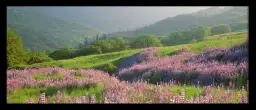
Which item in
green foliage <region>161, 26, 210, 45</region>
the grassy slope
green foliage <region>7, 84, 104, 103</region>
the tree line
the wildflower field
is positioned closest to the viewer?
the wildflower field

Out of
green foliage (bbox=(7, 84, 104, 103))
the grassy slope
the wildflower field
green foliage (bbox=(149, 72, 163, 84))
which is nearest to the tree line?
the grassy slope

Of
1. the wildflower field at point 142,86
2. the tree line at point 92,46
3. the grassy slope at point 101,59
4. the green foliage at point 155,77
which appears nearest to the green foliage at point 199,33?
the tree line at point 92,46

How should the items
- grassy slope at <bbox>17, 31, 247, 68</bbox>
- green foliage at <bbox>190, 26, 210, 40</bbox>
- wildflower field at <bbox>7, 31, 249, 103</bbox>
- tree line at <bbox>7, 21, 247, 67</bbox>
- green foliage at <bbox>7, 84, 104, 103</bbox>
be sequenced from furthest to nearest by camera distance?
green foliage at <bbox>190, 26, 210, 40</bbox> < tree line at <bbox>7, 21, 247, 67</bbox> < grassy slope at <bbox>17, 31, 247, 68</bbox> < green foliage at <bbox>7, 84, 104, 103</bbox> < wildflower field at <bbox>7, 31, 249, 103</bbox>

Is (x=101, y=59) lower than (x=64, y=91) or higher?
higher

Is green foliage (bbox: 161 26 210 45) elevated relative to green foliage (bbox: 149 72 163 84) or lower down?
elevated

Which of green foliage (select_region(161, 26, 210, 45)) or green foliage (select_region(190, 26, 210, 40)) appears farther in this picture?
green foliage (select_region(190, 26, 210, 40))

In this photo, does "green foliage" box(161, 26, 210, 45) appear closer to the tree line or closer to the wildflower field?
the tree line

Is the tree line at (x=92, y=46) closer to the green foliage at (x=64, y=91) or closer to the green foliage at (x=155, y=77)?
the green foliage at (x=155, y=77)

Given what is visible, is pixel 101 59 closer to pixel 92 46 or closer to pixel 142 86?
pixel 142 86

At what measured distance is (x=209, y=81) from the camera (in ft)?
30.5

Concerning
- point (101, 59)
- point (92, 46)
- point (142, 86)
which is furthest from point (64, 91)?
point (92, 46)

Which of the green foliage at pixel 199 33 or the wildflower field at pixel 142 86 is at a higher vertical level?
the green foliage at pixel 199 33

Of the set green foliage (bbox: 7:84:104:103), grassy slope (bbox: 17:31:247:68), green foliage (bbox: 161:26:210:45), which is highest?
green foliage (bbox: 161:26:210:45)
